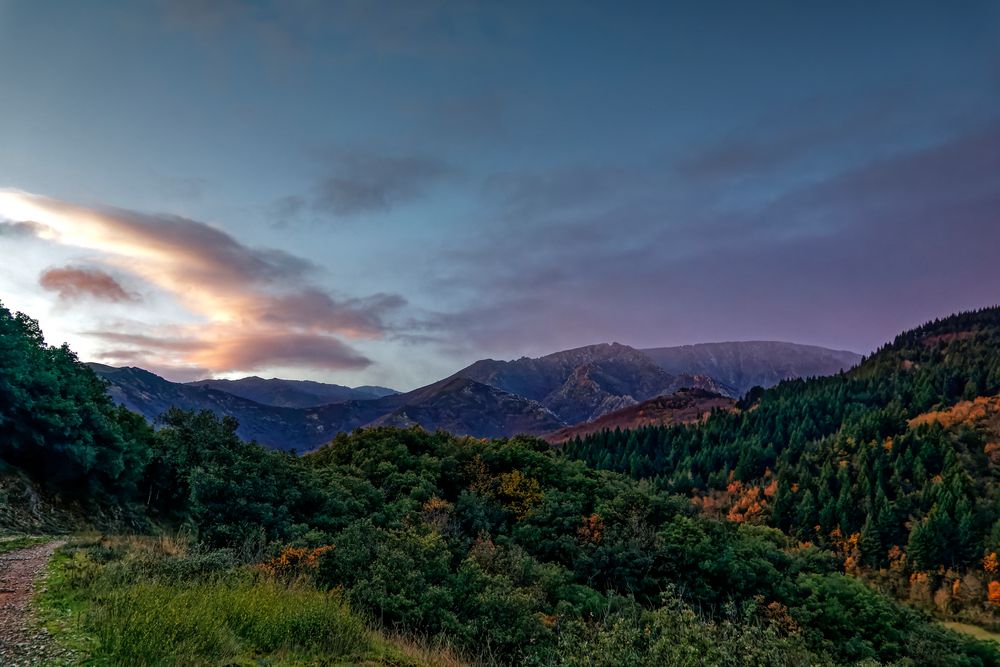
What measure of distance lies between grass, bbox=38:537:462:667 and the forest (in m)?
0.06

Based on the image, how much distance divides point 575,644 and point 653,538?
78.3ft

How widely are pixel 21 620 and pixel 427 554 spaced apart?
11087mm

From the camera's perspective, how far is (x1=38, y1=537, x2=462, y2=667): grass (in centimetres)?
734

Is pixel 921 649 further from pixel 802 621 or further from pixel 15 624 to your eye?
pixel 15 624

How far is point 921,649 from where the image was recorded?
29.1m

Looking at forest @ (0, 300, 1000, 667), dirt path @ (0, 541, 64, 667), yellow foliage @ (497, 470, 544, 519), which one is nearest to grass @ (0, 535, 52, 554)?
dirt path @ (0, 541, 64, 667)

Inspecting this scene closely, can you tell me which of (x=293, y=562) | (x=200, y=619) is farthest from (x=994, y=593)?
(x=200, y=619)

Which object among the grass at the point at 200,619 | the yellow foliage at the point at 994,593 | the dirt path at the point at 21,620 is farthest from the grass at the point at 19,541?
the yellow foliage at the point at 994,593

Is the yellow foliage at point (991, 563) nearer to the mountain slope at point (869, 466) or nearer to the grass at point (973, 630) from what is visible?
the mountain slope at point (869, 466)

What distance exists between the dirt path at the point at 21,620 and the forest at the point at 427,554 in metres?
0.48

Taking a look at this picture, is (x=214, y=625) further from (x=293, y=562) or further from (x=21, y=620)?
(x=293, y=562)

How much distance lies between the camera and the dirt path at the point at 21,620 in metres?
6.89

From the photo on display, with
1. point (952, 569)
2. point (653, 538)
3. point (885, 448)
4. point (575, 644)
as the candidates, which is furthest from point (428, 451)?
point (885, 448)

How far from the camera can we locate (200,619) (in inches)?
327
